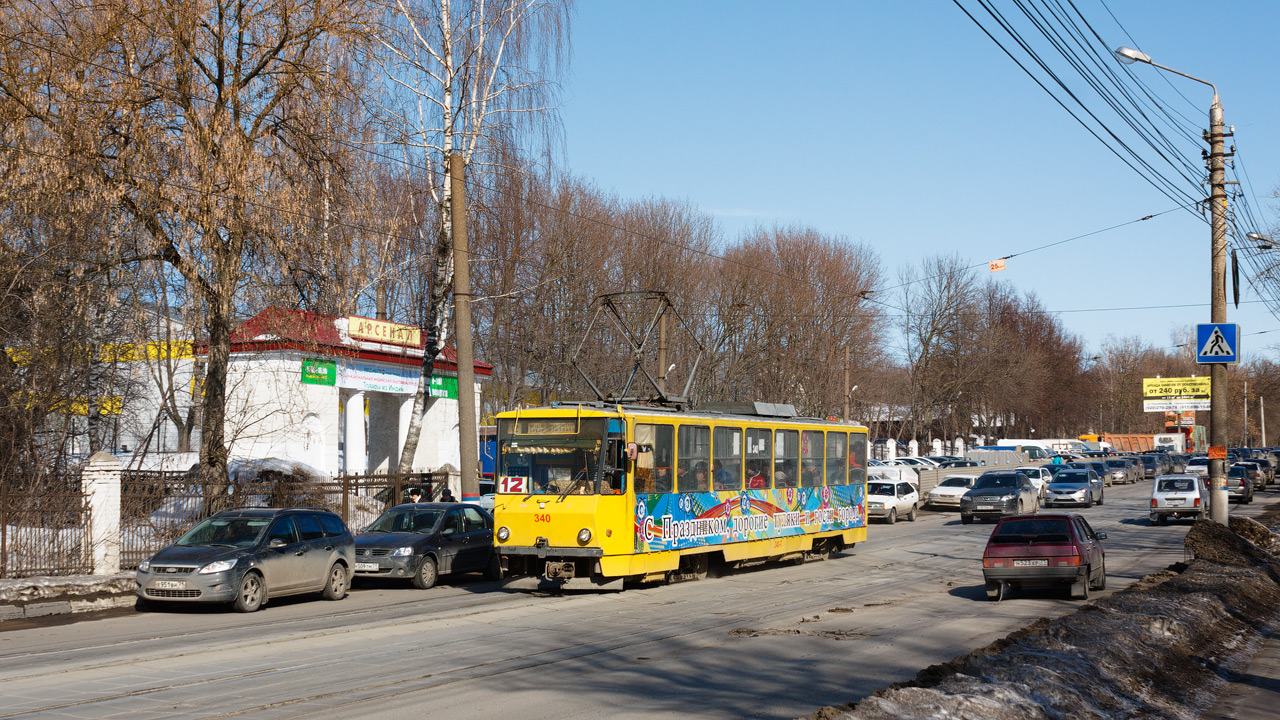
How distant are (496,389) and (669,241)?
1144 centimetres

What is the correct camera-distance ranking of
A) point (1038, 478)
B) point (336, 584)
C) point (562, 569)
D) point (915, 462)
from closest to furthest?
point (562, 569) → point (336, 584) → point (1038, 478) → point (915, 462)

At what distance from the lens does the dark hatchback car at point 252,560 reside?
50.6 ft

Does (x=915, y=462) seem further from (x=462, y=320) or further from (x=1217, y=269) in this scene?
(x=462, y=320)

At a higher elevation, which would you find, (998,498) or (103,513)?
Result: (103,513)

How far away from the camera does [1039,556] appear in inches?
673

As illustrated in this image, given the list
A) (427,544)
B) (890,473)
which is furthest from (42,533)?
(890,473)

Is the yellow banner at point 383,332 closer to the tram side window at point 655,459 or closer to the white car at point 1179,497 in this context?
the tram side window at point 655,459

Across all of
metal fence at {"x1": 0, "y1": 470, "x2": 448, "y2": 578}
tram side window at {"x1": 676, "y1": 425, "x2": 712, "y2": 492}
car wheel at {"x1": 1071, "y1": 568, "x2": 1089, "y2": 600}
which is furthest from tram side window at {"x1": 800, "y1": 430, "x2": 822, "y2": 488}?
Answer: metal fence at {"x1": 0, "y1": 470, "x2": 448, "y2": 578}

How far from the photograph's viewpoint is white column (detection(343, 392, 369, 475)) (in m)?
36.2

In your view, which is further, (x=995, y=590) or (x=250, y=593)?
(x=995, y=590)

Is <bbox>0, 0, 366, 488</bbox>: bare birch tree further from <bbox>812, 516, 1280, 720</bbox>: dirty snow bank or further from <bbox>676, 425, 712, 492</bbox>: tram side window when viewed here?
<bbox>812, 516, 1280, 720</bbox>: dirty snow bank

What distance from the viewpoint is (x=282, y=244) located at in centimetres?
2097

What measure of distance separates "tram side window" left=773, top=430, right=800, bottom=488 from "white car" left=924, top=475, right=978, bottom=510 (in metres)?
22.4

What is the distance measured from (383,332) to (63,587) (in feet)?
70.7
